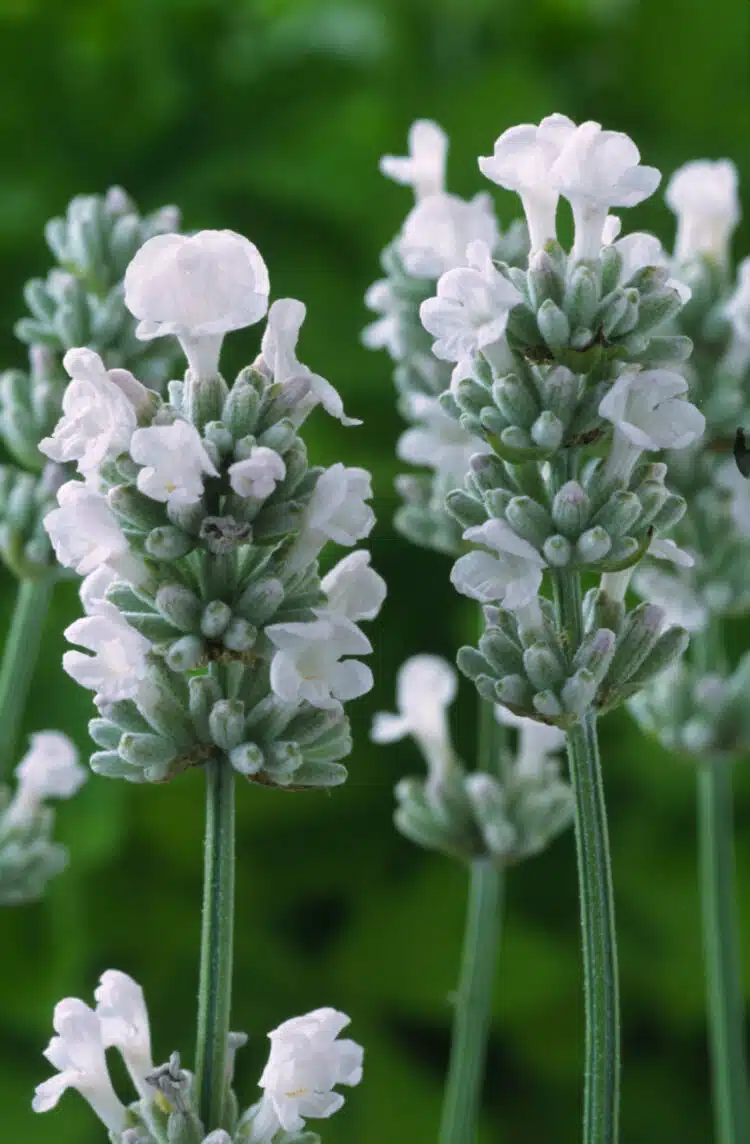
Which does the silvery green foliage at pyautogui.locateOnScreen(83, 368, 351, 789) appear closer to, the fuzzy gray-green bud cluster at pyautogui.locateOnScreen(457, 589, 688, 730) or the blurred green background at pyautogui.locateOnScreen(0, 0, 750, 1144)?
the fuzzy gray-green bud cluster at pyautogui.locateOnScreen(457, 589, 688, 730)

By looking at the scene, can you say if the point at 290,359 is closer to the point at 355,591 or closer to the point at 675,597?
the point at 355,591

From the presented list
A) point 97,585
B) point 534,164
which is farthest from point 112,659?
point 534,164

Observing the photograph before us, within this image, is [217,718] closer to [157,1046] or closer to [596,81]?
[157,1046]

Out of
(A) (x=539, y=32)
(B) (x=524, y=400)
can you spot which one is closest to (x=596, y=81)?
(A) (x=539, y=32)

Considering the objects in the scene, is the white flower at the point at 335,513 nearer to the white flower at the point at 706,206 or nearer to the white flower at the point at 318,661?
the white flower at the point at 318,661

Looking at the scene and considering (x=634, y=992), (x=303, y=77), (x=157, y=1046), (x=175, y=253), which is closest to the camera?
(x=175, y=253)

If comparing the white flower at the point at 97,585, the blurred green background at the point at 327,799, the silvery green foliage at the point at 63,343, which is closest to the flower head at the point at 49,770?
the silvery green foliage at the point at 63,343
